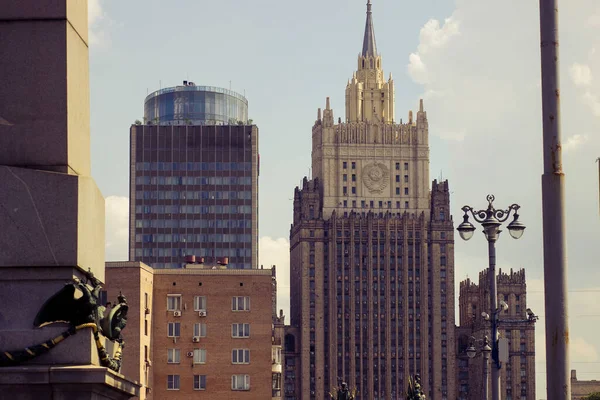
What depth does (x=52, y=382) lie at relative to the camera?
66.1 ft

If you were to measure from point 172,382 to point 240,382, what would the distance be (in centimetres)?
473

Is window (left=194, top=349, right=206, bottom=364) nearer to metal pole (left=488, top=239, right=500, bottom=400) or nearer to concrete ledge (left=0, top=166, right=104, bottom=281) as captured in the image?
metal pole (left=488, top=239, right=500, bottom=400)

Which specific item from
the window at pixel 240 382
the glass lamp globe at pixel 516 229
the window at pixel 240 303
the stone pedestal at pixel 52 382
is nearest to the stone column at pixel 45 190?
the stone pedestal at pixel 52 382

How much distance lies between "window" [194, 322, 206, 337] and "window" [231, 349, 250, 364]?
99.4 inches

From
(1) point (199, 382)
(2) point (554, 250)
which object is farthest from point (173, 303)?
(2) point (554, 250)

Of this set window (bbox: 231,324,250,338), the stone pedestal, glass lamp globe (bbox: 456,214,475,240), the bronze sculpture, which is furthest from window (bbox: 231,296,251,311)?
the stone pedestal

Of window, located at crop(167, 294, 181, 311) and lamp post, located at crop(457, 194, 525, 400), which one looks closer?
lamp post, located at crop(457, 194, 525, 400)

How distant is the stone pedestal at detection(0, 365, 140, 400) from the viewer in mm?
20125

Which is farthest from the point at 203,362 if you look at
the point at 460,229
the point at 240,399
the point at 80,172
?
the point at 80,172

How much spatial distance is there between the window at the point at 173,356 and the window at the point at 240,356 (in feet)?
12.6

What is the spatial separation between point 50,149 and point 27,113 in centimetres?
60

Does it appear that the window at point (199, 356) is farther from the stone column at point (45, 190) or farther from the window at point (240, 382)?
the stone column at point (45, 190)

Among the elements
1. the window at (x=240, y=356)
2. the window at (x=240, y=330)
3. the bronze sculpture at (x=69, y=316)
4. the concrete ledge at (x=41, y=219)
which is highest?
the concrete ledge at (x=41, y=219)

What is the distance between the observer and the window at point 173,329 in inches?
4363
